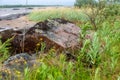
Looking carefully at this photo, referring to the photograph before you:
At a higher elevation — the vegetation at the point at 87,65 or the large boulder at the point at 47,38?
the vegetation at the point at 87,65

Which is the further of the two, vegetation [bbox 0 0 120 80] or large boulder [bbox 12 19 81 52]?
large boulder [bbox 12 19 81 52]

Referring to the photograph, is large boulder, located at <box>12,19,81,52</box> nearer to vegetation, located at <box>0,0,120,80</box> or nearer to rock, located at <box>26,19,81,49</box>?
→ rock, located at <box>26,19,81,49</box>

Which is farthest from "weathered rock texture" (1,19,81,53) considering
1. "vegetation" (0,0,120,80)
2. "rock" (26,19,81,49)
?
"vegetation" (0,0,120,80)

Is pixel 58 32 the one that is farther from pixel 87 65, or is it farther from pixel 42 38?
pixel 87 65

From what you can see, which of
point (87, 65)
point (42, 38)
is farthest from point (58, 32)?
point (87, 65)

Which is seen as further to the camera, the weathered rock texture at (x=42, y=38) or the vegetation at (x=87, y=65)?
the weathered rock texture at (x=42, y=38)

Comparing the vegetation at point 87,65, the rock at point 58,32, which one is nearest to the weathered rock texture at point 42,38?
the rock at point 58,32

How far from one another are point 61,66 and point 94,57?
375mm

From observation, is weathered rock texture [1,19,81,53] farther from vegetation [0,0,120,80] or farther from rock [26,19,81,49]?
vegetation [0,0,120,80]

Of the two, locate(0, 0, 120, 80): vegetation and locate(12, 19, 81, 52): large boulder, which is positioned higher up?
locate(0, 0, 120, 80): vegetation

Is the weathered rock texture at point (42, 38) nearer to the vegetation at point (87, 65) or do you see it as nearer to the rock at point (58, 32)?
the rock at point (58, 32)

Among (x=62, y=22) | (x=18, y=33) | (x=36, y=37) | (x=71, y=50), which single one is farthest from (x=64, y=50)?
(x=62, y=22)

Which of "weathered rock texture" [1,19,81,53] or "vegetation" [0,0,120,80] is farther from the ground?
"vegetation" [0,0,120,80]

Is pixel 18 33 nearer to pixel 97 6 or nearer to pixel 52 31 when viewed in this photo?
pixel 52 31
